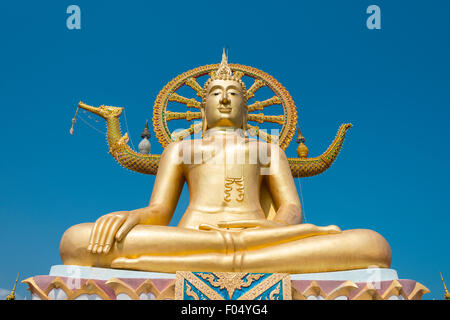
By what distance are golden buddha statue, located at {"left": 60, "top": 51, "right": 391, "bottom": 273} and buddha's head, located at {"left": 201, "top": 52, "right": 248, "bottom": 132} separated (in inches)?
0.7

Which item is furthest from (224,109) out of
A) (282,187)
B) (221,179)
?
(282,187)

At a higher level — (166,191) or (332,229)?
(166,191)

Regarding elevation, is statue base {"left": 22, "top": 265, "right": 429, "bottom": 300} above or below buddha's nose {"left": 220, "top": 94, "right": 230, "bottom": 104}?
below

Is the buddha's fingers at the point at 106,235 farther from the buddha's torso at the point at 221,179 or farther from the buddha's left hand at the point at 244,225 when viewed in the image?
the buddha's torso at the point at 221,179

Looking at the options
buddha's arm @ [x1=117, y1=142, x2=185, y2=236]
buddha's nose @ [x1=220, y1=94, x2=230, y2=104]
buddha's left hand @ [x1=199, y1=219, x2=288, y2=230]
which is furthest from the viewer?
buddha's nose @ [x1=220, y1=94, x2=230, y2=104]

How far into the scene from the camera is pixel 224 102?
4.59 metres

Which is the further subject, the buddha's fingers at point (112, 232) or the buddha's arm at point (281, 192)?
the buddha's arm at point (281, 192)

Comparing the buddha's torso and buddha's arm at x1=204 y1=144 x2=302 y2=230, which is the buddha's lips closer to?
the buddha's torso

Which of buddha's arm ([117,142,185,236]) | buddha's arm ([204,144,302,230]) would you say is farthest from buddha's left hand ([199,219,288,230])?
buddha's arm ([117,142,185,236])

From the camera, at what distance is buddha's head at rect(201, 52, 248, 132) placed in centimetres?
463

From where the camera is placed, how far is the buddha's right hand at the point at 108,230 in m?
2.97

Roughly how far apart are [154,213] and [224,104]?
158 cm

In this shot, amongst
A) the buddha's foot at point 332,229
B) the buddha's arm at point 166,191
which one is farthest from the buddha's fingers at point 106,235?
the buddha's foot at point 332,229

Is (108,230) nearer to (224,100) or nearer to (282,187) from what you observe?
(282,187)
